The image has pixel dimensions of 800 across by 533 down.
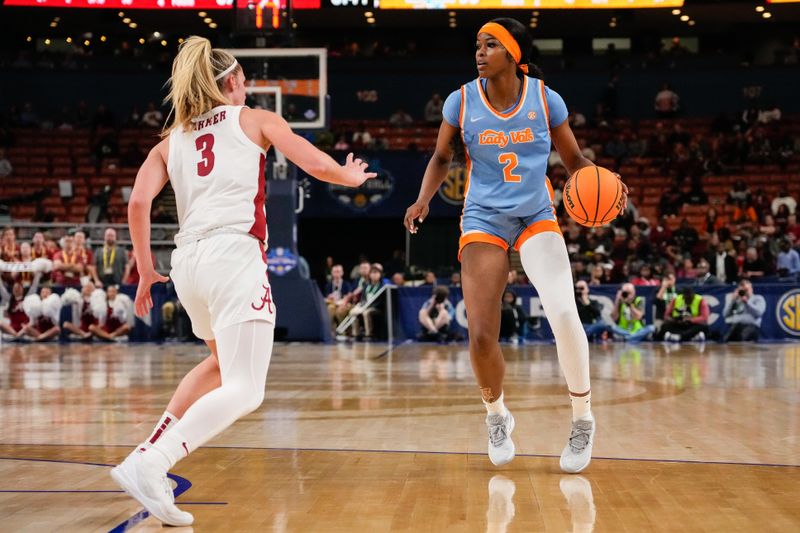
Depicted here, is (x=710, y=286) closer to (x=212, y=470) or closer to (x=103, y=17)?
(x=212, y=470)

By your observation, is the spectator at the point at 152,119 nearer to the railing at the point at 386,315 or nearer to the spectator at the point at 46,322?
the spectator at the point at 46,322

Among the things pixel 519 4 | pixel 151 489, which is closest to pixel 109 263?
pixel 519 4

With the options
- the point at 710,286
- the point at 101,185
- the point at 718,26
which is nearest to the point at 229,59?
the point at 710,286

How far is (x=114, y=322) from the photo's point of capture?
1825 centimetres

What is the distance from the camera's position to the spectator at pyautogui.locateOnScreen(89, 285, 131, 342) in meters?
18.2

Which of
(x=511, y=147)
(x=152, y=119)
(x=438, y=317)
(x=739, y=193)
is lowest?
(x=438, y=317)

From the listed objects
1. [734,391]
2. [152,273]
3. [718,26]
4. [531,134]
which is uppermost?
[718,26]

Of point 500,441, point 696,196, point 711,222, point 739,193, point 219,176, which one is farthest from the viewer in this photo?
point 696,196

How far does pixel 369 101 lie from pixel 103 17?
7.82 metres

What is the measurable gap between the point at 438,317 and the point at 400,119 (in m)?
11.6

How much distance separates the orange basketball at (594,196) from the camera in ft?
17.7

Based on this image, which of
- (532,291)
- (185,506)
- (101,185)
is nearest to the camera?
(185,506)

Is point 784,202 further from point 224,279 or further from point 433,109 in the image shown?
point 224,279

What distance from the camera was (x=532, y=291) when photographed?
18.2m
